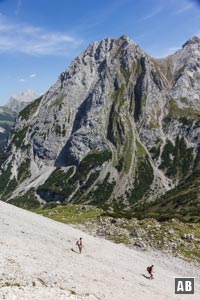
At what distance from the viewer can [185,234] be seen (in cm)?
7931

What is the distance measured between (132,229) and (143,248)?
10.2 m

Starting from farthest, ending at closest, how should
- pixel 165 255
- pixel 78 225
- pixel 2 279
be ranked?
pixel 78 225 < pixel 165 255 < pixel 2 279

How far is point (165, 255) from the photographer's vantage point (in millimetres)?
72938

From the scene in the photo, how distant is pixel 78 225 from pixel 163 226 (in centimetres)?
2104

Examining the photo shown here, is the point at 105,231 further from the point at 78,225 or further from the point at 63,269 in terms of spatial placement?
the point at 63,269

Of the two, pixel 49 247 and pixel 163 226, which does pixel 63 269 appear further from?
pixel 163 226

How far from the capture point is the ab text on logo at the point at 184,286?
51469 mm

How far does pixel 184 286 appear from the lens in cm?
5647

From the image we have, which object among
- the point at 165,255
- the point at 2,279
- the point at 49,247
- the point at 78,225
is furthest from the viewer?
the point at 78,225

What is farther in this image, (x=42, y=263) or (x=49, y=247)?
(x=49, y=247)

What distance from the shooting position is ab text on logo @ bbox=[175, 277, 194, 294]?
51.5 m

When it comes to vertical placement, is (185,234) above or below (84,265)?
above

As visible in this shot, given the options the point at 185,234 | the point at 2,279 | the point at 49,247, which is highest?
the point at 185,234

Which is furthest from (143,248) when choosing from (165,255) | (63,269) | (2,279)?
(2,279)
